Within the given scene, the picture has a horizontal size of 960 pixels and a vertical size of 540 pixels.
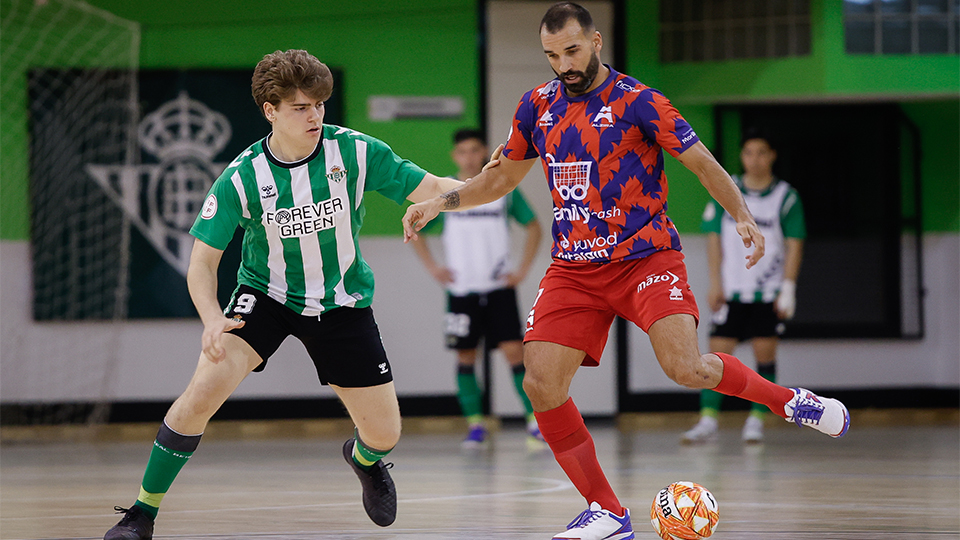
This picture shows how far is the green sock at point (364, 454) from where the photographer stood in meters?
4.30

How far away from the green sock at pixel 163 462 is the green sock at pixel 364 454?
28.4 inches

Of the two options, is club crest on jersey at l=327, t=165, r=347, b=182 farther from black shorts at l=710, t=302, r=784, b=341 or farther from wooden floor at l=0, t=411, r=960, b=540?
black shorts at l=710, t=302, r=784, b=341

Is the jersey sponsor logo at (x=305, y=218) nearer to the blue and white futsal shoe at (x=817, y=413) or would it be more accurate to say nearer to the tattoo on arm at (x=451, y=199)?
the tattoo on arm at (x=451, y=199)

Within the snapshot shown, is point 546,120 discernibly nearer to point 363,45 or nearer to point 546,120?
point 546,120

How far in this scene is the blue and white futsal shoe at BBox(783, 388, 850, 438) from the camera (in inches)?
152

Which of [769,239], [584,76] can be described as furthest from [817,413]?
[769,239]

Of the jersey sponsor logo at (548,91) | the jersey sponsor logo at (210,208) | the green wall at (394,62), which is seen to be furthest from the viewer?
the green wall at (394,62)

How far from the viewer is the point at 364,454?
4.32 meters

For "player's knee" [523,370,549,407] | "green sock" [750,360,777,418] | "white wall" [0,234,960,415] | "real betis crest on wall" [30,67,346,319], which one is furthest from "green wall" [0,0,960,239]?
"player's knee" [523,370,549,407]

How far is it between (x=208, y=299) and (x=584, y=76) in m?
1.48

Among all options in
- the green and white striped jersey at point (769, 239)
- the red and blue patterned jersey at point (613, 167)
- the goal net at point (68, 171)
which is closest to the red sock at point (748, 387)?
the red and blue patterned jersey at point (613, 167)

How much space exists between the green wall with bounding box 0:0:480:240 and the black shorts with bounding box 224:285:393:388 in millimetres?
5038

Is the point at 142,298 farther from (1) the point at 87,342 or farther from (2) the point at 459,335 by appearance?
(2) the point at 459,335

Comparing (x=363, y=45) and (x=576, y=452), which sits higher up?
(x=363, y=45)
